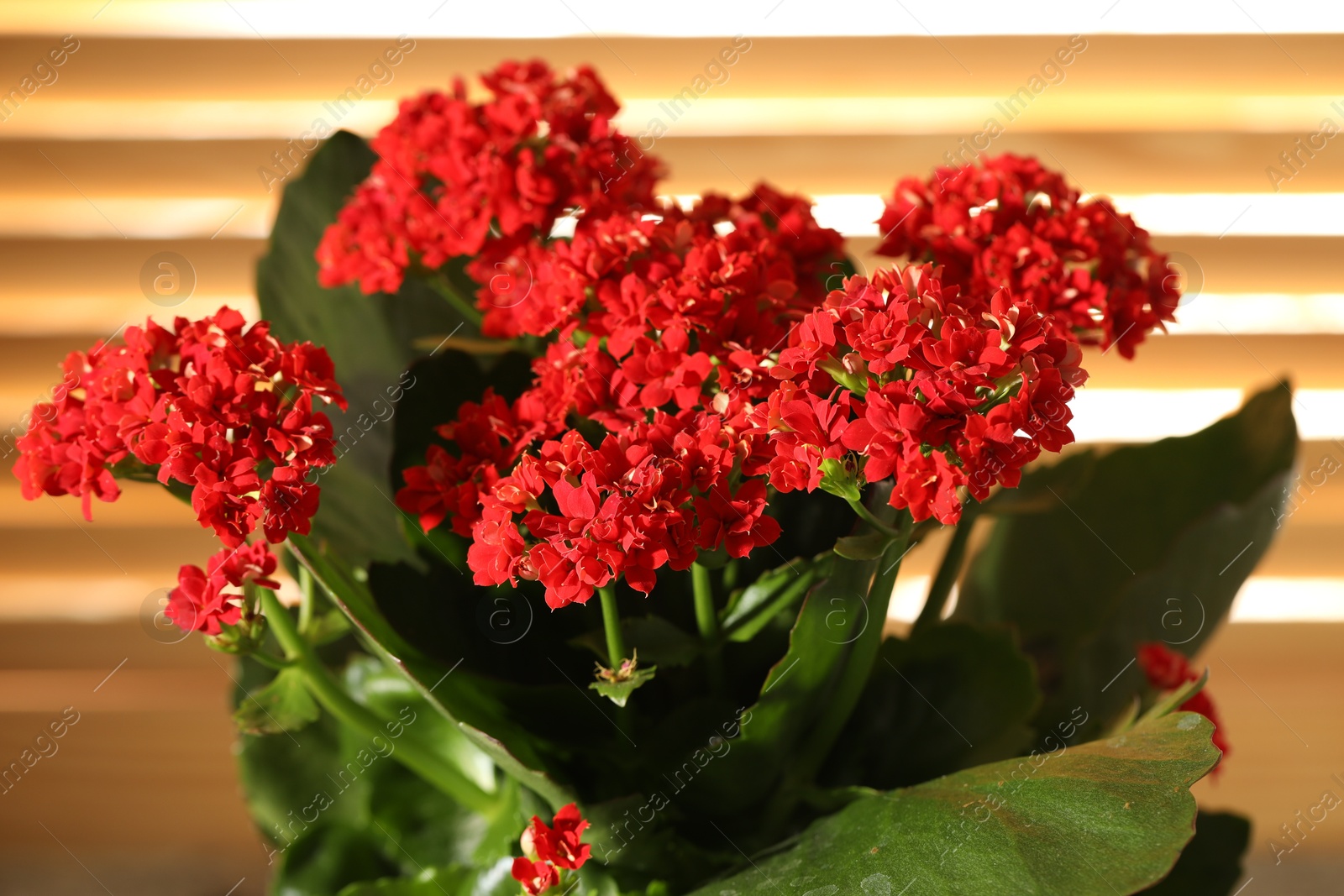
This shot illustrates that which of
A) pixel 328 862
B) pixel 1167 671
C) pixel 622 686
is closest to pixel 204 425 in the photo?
pixel 622 686

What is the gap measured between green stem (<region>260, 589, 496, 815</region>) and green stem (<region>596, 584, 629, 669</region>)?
0.14 meters

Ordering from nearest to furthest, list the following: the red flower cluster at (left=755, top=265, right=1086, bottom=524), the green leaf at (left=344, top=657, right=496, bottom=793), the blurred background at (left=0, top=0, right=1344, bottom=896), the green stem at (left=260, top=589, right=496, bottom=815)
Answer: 1. the red flower cluster at (left=755, top=265, right=1086, bottom=524)
2. the green stem at (left=260, top=589, right=496, bottom=815)
3. the green leaf at (left=344, top=657, right=496, bottom=793)
4. the blurred background at (left=0, top=0, right=1344, bottom=896)

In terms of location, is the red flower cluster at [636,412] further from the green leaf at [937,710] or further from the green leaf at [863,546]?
the green leaf at [937,710]

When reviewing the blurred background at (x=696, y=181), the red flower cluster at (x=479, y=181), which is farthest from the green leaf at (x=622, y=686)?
the blurred background at (x=696, y=181)

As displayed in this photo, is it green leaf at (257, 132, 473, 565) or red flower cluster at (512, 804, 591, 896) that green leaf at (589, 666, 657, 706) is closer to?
red flower cluster at (512, 804, 591, 896)

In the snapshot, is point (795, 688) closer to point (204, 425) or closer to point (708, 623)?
point (708, 623)

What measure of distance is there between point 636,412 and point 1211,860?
40cm

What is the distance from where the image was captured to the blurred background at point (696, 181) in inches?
39.5

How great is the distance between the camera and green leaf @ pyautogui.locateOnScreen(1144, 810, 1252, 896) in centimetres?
54

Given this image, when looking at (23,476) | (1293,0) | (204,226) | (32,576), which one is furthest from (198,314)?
(1293,0)

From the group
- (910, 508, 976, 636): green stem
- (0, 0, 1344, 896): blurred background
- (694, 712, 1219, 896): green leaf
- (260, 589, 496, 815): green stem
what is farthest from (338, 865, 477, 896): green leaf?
(0, 0, 1344, 896): blurred background

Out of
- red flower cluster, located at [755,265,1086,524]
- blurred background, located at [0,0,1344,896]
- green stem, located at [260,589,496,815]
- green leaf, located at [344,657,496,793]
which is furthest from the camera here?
blurred background, located at [0,0,1344,896]

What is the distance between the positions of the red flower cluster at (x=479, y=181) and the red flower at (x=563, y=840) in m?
0.26

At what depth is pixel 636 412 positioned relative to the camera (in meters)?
0.40
